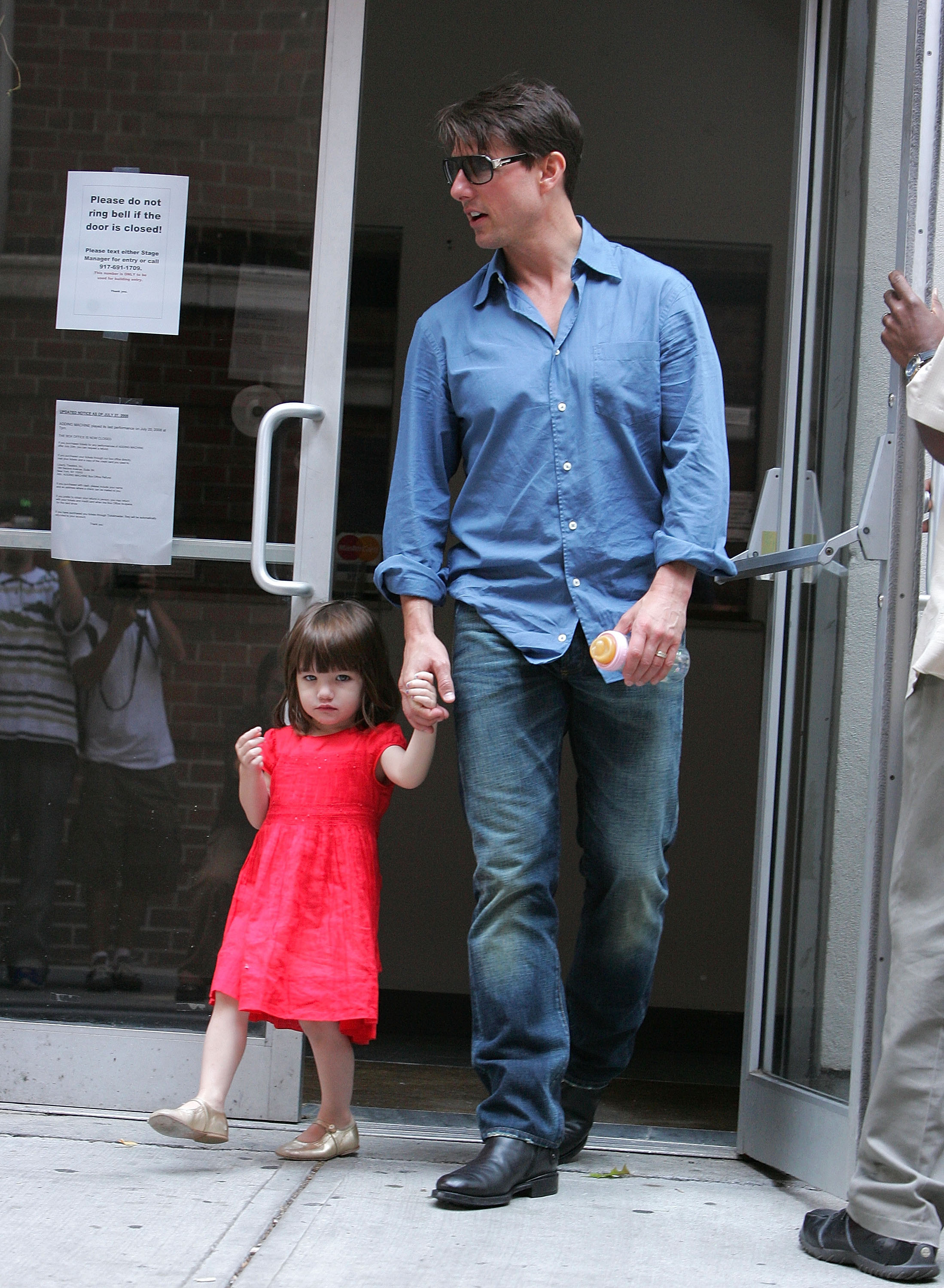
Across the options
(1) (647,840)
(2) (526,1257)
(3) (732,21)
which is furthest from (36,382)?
(3) (732,21)

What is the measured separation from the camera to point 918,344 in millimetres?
2361

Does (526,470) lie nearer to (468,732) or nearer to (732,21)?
(468,732)

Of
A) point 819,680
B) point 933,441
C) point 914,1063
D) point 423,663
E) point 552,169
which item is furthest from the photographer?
point 819,680

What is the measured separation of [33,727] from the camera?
121 inches

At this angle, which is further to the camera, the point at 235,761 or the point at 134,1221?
the point at 235,761

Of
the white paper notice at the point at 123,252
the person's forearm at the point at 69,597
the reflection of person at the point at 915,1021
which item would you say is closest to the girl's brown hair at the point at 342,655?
the person's forearm at the point at 69,597

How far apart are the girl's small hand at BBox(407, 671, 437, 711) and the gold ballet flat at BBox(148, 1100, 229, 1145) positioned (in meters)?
0.80

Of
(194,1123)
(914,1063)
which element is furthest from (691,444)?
(194,1123)

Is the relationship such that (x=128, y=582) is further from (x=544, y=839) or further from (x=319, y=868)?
(x=544, y=839)

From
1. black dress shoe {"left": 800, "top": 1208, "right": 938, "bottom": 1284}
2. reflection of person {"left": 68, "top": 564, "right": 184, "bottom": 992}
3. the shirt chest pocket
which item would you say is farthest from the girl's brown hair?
black dress shoe {"left": 800, "top": 1208, "right": 938, "bottom": 1284}

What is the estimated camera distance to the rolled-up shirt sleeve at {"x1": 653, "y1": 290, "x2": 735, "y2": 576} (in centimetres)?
252

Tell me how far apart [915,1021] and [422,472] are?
1.28 meters

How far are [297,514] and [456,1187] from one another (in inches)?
Result: 54.2

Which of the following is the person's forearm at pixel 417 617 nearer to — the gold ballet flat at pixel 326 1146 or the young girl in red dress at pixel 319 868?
the young girl in red dress at pixel 319 868
